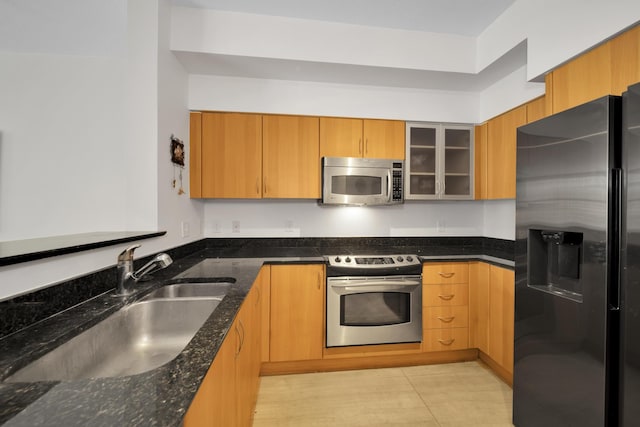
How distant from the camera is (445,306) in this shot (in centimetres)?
247

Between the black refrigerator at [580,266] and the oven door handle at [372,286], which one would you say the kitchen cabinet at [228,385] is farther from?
the black refrigerator at [580,266]

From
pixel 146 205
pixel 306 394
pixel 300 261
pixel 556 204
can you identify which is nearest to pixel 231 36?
pixel 146 205

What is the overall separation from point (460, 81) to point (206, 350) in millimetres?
2935

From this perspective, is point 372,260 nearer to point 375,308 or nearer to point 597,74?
point 375,308

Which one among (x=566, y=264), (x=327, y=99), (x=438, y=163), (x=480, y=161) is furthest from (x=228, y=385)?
(x=480, y=161)

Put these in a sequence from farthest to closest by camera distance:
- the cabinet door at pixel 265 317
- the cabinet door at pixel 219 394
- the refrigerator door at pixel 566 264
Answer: the cabinet door at pixel 265 317
the refrigerator door at pixel 566 264
the cabinet door at pixel 219 394

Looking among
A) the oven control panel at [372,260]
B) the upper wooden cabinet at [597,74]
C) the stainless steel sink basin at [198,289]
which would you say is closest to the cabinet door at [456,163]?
the oven control panel at [372,260]

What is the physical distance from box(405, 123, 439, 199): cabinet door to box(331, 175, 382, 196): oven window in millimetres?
380

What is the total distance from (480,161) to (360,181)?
1242 millimetres

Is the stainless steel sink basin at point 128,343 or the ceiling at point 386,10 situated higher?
the ceiling at point 386,10

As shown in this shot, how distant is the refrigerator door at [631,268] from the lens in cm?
109

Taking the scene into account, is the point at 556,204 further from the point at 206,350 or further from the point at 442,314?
the point at 206,350

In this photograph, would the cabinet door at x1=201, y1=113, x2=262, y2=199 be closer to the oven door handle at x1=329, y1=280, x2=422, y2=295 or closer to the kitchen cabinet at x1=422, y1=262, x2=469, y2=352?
the oven door handle at x1=329, y1=280, x2=422, y2=295

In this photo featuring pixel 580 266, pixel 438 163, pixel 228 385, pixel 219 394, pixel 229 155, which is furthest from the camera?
pixel 438 163
